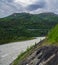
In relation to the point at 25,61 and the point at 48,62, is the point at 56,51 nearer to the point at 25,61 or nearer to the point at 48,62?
the point at 48,62

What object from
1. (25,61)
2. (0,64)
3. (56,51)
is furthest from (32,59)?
(0,64)

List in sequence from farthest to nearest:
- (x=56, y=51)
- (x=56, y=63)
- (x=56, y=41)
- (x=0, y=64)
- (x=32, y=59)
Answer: (x=0, y=64) < (x=32, y=59) < (x=56, y=41) < (x=56, y=51) < (x=56, y=63)

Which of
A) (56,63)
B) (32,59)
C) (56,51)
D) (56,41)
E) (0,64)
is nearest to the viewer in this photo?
(56,63)

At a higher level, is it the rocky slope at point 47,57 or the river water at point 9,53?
the rocky slope at point 47,57

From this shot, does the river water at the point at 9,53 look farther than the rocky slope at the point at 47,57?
Yes

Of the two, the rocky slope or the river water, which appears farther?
the river water

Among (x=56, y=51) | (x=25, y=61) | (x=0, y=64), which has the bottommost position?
(x=0, y=64)

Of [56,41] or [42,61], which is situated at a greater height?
[56,41]

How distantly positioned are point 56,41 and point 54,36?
3.40 feet

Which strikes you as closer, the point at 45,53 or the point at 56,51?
the point at 56,51

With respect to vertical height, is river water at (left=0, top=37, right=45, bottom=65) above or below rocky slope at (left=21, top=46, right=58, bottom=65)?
below

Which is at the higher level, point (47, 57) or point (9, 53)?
point (47, 57)

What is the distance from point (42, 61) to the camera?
891 inches

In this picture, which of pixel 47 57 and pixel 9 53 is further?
pixel 9 53
